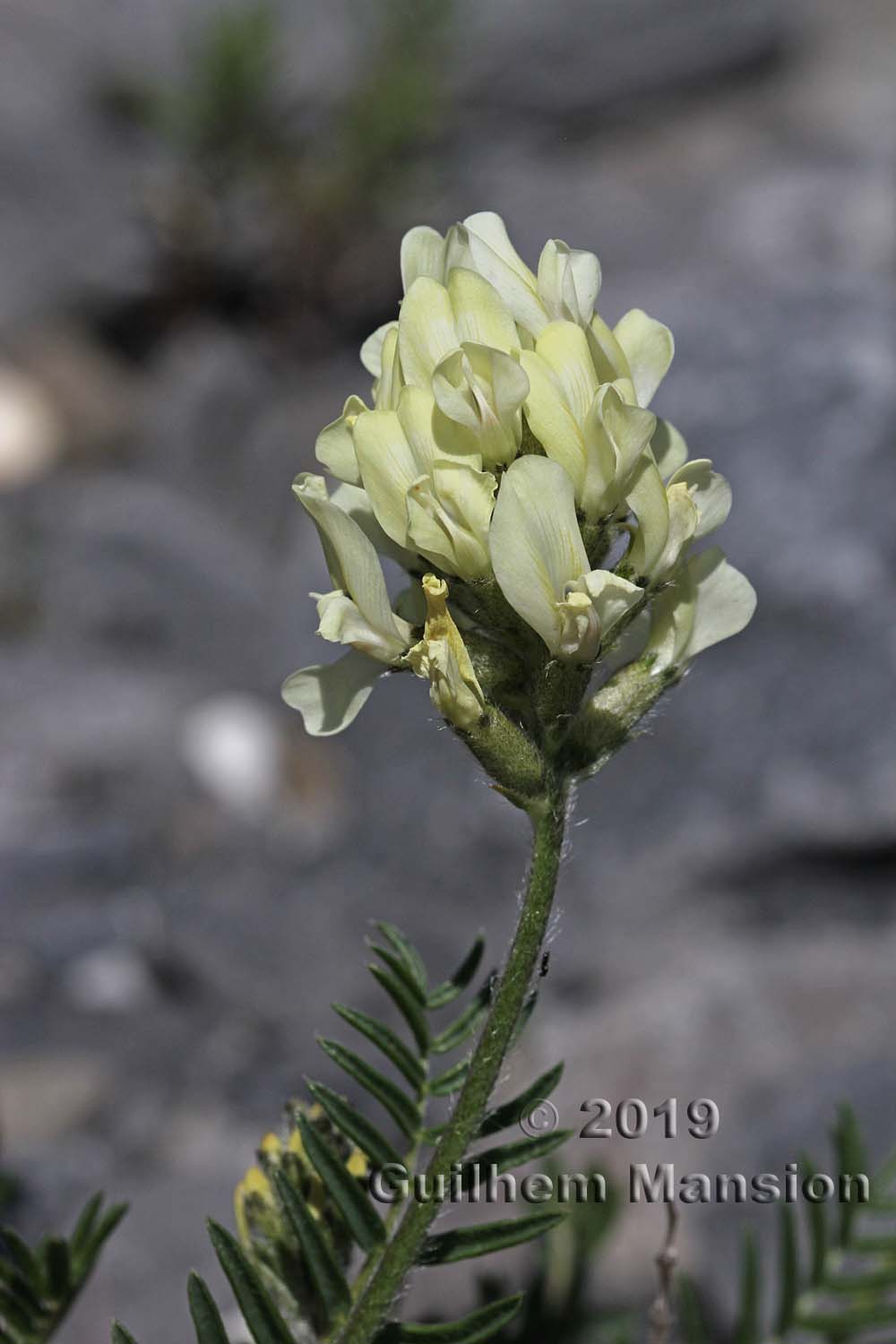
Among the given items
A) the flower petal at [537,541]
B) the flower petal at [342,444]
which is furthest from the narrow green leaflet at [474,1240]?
the flower petal at [342,444]

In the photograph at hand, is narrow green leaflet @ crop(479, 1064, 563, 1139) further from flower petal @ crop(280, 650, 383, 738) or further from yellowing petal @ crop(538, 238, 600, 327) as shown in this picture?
yellowing petal @ crop(538, 238, 600, 327)

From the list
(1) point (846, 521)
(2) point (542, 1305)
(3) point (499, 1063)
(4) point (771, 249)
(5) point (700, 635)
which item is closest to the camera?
(3) point (499, 1063)

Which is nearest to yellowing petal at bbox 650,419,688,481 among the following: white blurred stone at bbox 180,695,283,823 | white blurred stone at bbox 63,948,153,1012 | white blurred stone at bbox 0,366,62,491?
white blurred stone at bbox 63,948,153,1012

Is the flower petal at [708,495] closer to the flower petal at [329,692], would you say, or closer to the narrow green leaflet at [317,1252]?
the flower petal at [329,692]

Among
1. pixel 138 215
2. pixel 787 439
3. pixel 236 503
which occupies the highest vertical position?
pixel 138 215

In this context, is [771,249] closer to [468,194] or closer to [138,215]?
[468,194]

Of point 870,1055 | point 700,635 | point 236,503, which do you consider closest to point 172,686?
point 236,503

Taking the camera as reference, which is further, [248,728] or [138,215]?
[138,215]
